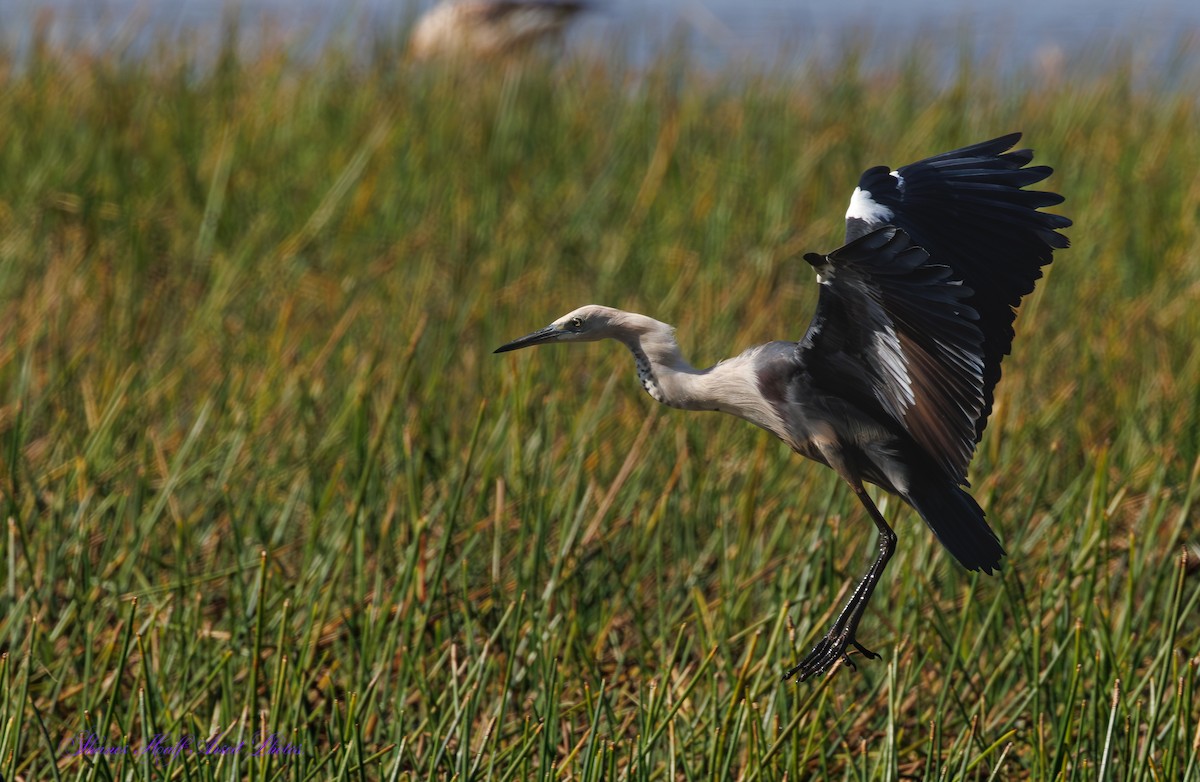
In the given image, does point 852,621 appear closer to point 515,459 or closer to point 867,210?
point 867,210

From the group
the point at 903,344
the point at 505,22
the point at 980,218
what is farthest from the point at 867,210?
the point at 505,22

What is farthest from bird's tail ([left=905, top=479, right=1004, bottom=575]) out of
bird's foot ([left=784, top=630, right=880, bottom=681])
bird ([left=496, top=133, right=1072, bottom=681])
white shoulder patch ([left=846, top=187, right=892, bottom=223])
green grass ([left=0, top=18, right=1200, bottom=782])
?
green grass ([left=0, top=18, right=1200, bottom=782])

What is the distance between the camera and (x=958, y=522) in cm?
148

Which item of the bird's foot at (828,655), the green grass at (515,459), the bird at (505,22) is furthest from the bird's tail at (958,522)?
the bird at (505,22)

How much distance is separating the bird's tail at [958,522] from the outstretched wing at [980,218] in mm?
141

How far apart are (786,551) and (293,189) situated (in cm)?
280

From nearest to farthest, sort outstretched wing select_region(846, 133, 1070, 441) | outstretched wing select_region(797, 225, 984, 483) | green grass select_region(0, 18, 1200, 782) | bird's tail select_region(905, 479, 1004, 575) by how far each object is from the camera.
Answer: outstretched wing select_region(797, 225, 984, 483)
bird's tail select_region(905, 479, 1004, 575)
outstretched wing select_region(846, 133, 1070, 441)
green grass select_region(0, 18, 1200, 782)

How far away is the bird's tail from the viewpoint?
57.6 inches

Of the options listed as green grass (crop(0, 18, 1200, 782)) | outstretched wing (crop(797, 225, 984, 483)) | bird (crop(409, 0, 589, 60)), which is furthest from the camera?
bird (crop(409, 0, 589, 60))

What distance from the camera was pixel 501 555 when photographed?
2945 mm

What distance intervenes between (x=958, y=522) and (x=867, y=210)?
345mm

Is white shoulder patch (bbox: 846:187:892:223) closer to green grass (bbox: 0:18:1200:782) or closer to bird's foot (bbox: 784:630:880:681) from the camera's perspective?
bird's foot (bbox: 784:630:880:681)

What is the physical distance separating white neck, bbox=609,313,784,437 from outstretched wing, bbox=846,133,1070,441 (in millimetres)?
241

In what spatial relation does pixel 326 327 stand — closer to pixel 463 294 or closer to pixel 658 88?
pixel 463 294
